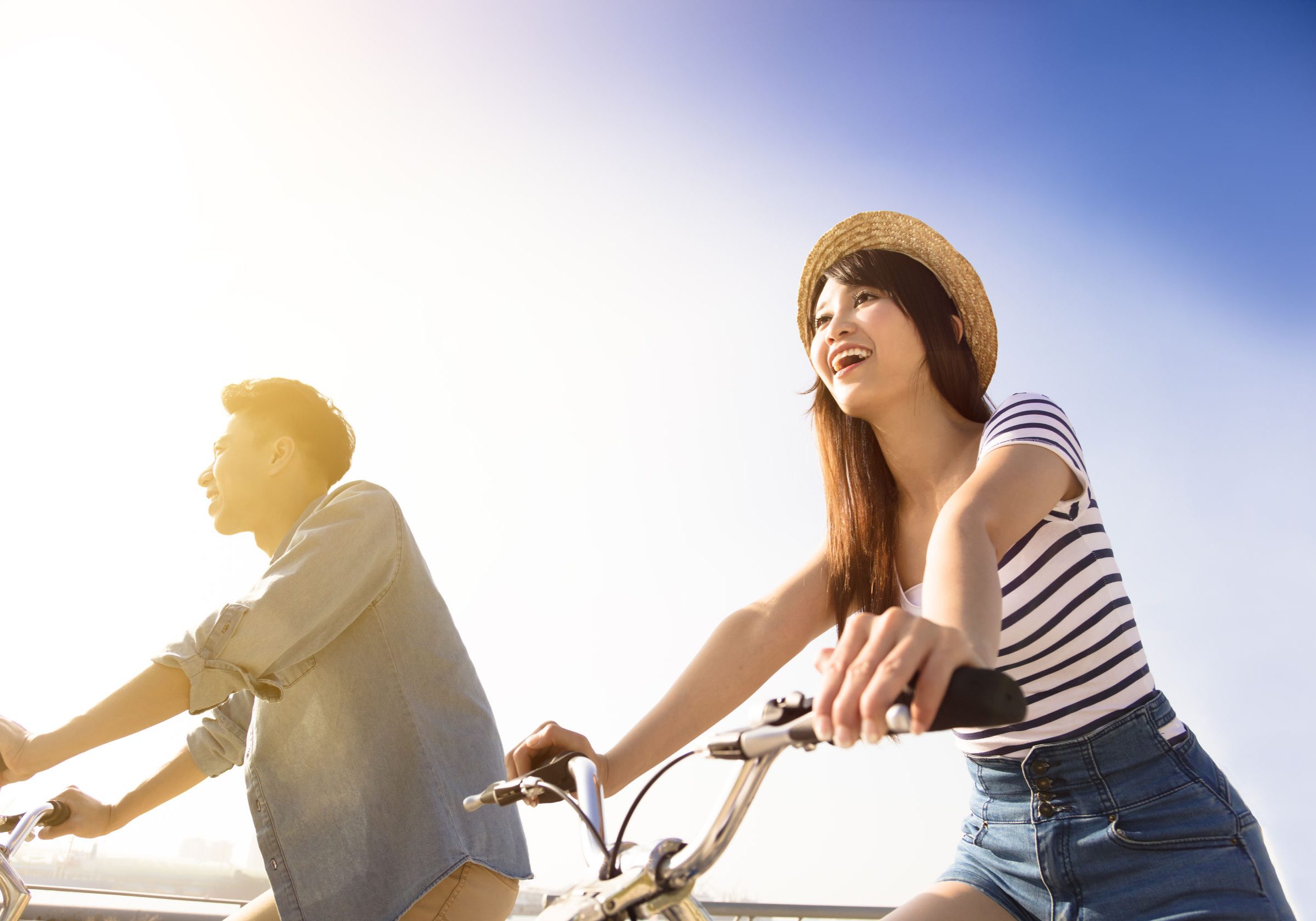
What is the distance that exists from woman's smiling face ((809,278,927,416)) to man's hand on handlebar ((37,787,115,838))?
2.70 m

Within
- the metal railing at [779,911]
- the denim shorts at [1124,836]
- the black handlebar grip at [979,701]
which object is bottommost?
the metal railing at [779,911]

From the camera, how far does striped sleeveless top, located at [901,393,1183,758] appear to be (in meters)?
1.56

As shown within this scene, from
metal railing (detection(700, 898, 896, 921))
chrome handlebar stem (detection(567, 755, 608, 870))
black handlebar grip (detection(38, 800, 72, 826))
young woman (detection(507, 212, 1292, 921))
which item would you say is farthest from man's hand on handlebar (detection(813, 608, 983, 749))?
metal railing (detection(700, 898, 896, 921))

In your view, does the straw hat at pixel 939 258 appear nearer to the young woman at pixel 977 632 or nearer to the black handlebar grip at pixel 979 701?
the young woman at pixel 977 632

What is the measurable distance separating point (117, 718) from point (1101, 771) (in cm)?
208

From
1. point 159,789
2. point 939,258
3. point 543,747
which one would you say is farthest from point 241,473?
point 939,258

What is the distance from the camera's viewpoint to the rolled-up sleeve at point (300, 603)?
2.07m

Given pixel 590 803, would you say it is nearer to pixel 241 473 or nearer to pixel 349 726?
pixel 349 726

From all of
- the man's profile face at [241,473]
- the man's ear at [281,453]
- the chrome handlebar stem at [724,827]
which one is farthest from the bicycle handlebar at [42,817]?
the chrome handlebar stem at [724,827]

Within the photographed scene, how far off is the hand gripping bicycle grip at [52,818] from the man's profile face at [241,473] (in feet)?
3.30

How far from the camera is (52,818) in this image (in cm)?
279

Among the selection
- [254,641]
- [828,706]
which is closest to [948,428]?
[828,706]

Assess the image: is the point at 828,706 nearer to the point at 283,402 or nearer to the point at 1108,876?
the point at 1108,876

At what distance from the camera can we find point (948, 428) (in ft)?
6.60
